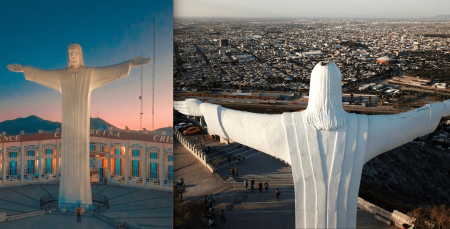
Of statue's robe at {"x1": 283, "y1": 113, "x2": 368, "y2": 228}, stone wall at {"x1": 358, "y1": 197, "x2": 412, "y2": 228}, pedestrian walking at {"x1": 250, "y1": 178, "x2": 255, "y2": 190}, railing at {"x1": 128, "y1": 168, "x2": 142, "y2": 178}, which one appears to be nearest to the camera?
statue's robe at {"x1": 283, "y1": 113, "x2": 368, "y2": 228}

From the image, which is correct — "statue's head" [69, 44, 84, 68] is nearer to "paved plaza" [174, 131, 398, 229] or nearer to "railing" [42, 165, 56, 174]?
"railing" [42, 165, 56, 174]

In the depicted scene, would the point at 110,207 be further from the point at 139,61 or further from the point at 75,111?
the point at 139,61

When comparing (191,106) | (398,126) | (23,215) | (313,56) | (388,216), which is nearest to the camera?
(398,126)

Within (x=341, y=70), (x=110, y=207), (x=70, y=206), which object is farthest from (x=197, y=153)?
(x=341, y=70)

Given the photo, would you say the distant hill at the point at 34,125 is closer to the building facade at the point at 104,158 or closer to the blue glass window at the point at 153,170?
the building facade at the point at 104,158

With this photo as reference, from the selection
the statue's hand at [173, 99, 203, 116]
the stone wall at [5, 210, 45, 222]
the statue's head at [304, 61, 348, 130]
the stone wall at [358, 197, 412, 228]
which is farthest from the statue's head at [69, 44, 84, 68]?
the stone wall at [358, 197, 412, 228]

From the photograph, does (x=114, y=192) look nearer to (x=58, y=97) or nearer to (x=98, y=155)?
(x=98, y=155)
